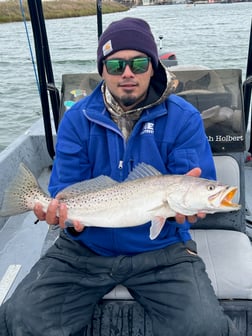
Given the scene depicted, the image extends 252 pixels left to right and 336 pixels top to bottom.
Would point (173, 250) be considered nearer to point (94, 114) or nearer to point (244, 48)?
point (94, 114)

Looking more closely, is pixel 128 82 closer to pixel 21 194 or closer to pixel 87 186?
pixel 87 186

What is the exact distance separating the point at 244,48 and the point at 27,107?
12996mm

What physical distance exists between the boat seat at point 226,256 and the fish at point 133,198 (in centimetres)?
56

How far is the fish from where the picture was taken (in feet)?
7.64

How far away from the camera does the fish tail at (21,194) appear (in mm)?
2666

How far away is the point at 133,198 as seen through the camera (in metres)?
2.47

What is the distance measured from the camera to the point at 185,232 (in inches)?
113

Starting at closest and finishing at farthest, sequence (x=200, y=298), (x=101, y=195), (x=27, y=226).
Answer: (x=200, y=298) → (x=101, y=195) → (x=27, y=226)

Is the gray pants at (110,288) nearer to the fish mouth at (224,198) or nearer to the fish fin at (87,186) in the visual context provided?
the fish fin at (87,186)

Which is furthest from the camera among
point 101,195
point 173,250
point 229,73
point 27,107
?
point 27,107

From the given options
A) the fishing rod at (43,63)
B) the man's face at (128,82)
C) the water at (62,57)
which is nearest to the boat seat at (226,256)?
the man's face at (128,82)

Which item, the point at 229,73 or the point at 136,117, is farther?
the point at 229,73

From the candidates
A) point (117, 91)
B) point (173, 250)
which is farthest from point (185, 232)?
point (117, 91)

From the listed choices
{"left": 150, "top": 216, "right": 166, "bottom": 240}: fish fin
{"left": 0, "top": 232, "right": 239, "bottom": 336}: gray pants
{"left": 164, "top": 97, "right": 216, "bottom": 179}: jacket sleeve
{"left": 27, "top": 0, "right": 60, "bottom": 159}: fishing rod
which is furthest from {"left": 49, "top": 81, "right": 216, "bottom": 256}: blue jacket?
{"left": 27, "top": 0, "right": 60, "bottom": 159}: fishing rod
